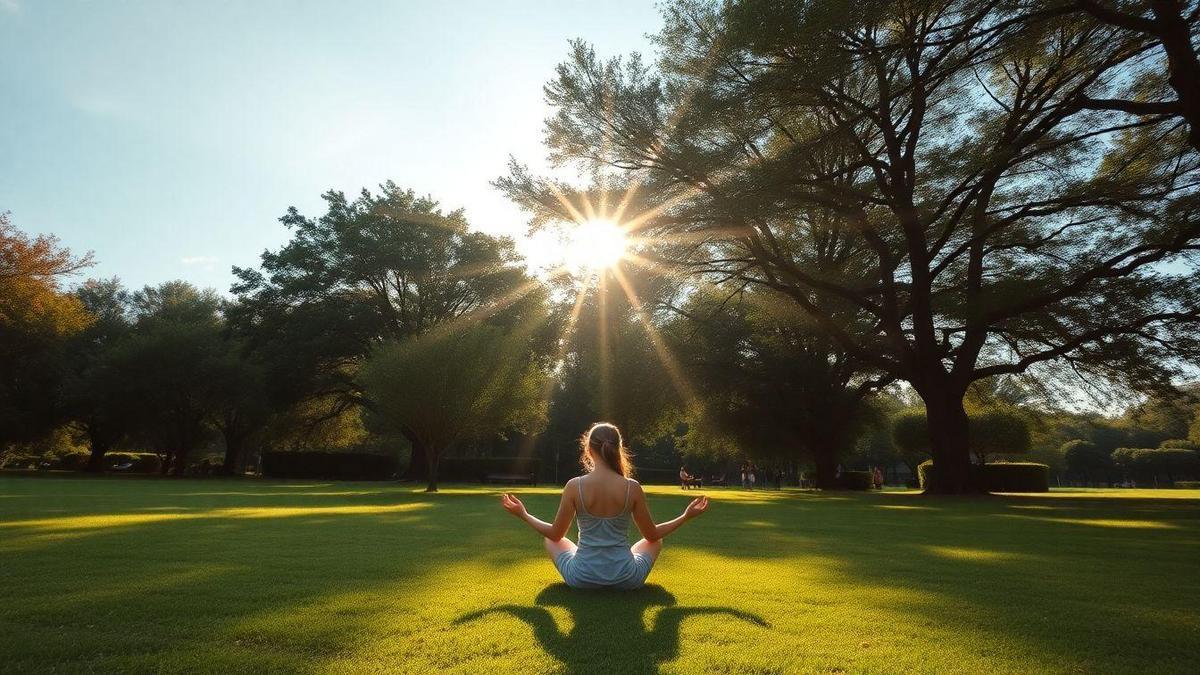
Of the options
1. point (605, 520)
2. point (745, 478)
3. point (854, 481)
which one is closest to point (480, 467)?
point (745, 478)

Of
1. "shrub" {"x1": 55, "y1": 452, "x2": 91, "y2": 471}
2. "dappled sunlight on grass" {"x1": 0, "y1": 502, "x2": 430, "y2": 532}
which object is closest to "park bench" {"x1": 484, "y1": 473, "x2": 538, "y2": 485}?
"dappled sunlight on grass" {"x1": 0, "y1": 502, "x2": 430, "y2": 532}

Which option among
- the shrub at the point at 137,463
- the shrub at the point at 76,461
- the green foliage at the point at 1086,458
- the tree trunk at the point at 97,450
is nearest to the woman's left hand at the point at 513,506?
the tree trunk at the point at 97,450

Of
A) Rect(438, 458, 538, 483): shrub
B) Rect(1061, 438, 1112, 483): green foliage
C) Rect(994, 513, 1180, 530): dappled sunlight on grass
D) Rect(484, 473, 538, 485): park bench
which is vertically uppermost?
Rect(1061, 438, 1112, 483): green foliage

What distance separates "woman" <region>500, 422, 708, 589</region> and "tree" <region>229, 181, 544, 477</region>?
114 ft

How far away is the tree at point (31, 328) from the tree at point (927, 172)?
2660 centimetres

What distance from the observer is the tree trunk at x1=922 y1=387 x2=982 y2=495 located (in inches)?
969

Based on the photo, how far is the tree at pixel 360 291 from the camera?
4031 centimetres

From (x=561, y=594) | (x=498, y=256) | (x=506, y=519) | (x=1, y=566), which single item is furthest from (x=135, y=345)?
(x=561, y=594)

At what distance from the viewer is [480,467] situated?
2031 inches

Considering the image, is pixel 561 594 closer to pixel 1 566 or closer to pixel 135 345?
pixel 1 566

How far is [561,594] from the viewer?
214 inches

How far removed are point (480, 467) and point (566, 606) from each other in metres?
48.1

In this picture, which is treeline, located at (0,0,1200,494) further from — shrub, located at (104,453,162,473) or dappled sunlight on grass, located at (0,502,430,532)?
shrub, located at (104,453,162,473)

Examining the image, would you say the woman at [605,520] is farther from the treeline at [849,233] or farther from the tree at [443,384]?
the tree at [443,384]
